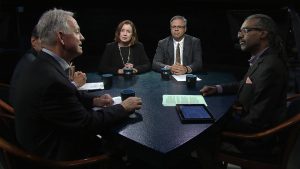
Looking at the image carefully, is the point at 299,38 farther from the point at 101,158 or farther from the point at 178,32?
the point at 101,158

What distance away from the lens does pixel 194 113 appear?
170 cm

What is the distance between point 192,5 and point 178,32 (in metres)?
1.77

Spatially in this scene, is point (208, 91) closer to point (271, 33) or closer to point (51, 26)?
point (271, 33)

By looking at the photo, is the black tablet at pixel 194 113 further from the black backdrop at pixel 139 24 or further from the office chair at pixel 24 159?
the black backdrop at pixel 139 24

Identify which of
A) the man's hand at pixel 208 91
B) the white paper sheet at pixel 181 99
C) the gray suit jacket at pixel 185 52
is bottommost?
the white paper sheet at pixel 181 99

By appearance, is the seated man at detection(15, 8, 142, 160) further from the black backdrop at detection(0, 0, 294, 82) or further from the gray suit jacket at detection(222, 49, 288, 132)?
the black backdrop at detection(0, 0, 294, 82)

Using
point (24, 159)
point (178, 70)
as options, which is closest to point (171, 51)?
point (178, 70)

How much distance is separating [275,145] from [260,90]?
349 millimetres

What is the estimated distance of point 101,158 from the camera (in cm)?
153

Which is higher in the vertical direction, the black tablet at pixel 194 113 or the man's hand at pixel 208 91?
the man's hand at pixel 208 91

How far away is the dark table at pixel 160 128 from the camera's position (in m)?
1.32

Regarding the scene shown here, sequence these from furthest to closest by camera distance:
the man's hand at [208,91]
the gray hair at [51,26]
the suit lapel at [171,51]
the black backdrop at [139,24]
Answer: the black backdrop at [139,24], the suit lapel at [171,51], the man's hand at [208,91], the gray hair at [51,26]

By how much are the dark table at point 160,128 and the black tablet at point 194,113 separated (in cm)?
3

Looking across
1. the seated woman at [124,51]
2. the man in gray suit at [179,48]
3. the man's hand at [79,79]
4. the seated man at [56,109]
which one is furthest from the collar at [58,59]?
the man in gray suit at [179,48]
